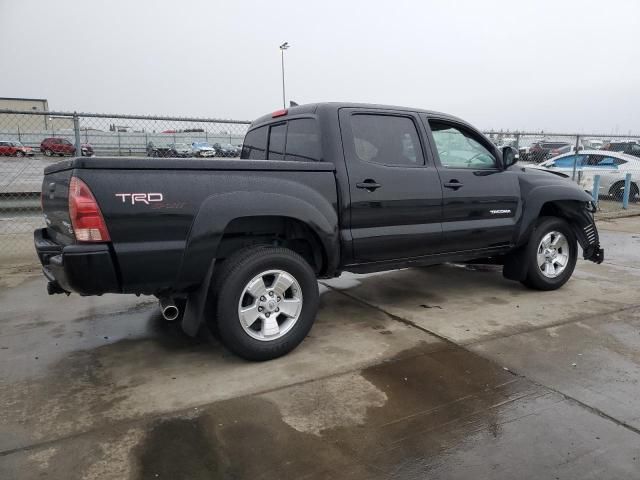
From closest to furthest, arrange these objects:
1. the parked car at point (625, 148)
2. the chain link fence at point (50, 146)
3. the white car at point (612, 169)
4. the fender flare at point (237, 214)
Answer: the fender flare at point (237, 214)
the chain link fence at point (50, 146)
the white car at point (612, 169)
the parked car at point (625, 148)

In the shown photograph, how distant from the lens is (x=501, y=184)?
5.15m

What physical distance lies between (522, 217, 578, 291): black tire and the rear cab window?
273cm

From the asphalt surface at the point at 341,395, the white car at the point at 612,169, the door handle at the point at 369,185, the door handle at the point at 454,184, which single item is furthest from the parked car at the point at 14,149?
the white car at the point at 612,169

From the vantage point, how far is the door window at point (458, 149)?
482 cm

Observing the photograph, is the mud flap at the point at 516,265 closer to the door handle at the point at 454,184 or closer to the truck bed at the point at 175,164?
the door handle at the point at 454,184

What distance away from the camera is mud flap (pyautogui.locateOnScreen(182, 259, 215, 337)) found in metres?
3.53

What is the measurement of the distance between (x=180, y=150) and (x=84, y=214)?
6.24 metres

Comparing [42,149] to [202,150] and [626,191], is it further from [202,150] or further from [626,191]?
[626,191]

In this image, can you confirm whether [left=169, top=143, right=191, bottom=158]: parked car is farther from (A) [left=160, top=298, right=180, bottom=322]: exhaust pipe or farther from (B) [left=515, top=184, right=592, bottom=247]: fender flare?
(B) [left=515, top=184, right=592, bottom=247]: fender flare

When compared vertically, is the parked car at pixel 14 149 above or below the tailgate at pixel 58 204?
above

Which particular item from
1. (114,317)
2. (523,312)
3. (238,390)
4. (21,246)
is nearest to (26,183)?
(21,246)

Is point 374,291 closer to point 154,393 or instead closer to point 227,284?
point 227,284

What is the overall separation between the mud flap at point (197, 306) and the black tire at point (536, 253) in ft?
11.7

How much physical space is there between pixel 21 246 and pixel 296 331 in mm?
6034
